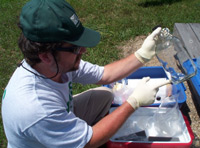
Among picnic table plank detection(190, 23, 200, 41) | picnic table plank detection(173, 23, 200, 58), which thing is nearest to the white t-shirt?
picnic table plank detection(173, 23, 200, 58)

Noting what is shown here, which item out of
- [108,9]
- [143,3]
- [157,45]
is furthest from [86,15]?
[157,45]

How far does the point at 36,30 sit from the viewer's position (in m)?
1.15

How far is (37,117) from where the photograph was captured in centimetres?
116

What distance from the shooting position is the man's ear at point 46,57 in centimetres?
122

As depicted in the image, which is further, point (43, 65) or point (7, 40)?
point (7, 40)

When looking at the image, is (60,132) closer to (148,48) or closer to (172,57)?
(148,48)

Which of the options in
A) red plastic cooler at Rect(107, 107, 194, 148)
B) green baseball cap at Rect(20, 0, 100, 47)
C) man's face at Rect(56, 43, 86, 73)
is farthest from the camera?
red plastic cooler at Rect(107, 107, 194, 148)

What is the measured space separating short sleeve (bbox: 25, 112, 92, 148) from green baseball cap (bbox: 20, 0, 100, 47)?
444 millimetres

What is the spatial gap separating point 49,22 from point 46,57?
0.21 m

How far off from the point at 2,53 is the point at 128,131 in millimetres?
2549

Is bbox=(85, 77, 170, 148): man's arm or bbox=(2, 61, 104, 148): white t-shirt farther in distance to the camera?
bbox=(85, 77, 170, 148): man's arm

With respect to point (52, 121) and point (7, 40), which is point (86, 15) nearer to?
point (7, 40)

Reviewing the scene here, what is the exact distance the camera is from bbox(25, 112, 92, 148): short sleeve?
1183 mm

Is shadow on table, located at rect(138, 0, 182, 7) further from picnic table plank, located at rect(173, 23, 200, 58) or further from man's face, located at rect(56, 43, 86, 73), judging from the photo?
man's face, located at rect(56, 43, 86, 73)
